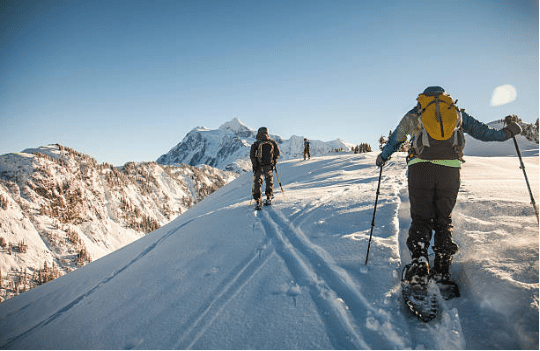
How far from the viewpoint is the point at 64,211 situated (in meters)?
50.9

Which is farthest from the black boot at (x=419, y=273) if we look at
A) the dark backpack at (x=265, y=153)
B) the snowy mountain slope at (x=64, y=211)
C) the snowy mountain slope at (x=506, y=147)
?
the snowy mountain slope at (x=64, y=211)

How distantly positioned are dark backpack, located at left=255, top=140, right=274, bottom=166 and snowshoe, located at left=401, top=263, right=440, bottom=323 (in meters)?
5.32

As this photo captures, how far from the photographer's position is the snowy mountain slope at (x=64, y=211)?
125ft

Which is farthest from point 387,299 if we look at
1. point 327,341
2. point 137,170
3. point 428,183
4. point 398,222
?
point 137,170

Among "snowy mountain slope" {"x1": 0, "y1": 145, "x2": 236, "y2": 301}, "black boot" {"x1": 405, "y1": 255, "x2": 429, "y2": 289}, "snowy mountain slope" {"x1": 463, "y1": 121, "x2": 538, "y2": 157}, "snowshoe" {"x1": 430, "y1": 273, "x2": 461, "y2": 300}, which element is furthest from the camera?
"snowy mountain slope" {"x1": 0, "y1": 145, "x2": 236, "y2": 301}

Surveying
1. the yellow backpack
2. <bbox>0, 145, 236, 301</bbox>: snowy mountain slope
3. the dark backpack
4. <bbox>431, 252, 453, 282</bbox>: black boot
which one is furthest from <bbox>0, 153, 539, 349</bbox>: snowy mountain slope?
<bbox>0, 145, 236, 301</bbox>: snowy mountain slope

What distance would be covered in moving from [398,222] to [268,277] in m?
2.57

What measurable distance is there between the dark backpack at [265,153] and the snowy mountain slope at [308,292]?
8.11ft

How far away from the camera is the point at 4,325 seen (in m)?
5.02

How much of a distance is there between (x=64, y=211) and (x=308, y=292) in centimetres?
6706

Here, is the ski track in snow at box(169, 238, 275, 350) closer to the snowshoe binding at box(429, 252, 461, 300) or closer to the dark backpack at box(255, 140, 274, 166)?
the snowshoe binding at box(429, 252, 461, 300)

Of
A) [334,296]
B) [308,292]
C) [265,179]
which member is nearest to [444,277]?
[334,296]

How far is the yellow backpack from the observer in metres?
2.69

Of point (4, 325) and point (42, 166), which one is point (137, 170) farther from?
point (4, 325)
